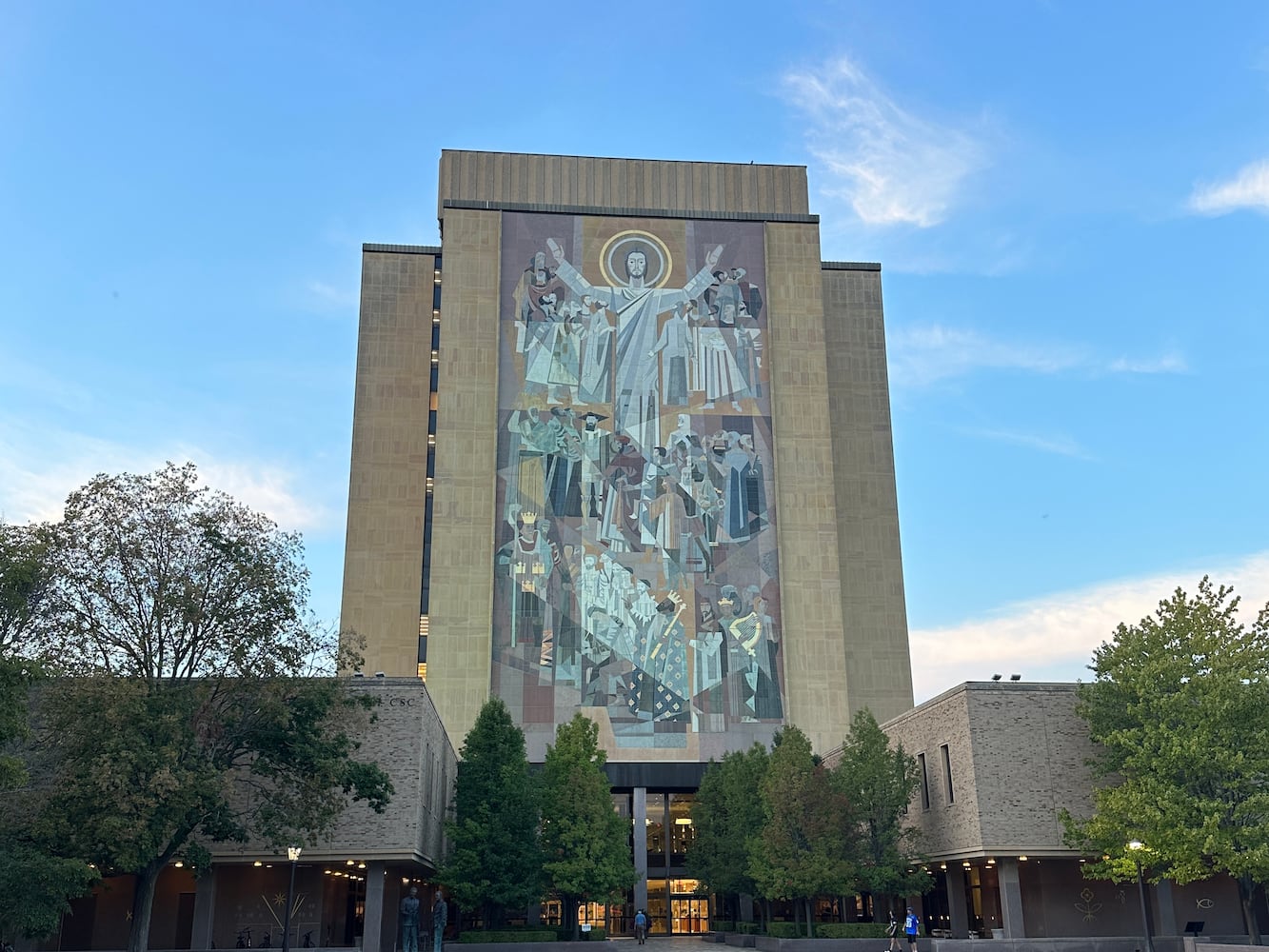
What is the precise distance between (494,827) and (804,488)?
38.2 metres

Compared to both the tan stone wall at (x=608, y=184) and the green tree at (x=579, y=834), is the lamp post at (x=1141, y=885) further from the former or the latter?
the tan stone wall at (x=608, y=184)

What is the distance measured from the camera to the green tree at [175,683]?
104ft

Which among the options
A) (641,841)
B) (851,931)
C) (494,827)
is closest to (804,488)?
(641,841)

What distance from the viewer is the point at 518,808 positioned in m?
46.8

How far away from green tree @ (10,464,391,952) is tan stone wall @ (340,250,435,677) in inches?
1509

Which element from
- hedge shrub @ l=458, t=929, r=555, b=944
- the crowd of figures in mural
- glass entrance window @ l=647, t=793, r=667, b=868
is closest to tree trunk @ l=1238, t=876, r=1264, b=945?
hedge shrub @ l=458, t=929, r=555, b=944

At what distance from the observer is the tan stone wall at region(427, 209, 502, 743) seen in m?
71.2

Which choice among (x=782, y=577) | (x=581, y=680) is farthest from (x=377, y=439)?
(x=782, y=577)

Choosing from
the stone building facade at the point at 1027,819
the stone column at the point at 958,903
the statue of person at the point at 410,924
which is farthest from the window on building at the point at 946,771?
the statue of person at the point at 410,924

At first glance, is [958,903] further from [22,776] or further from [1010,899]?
[22,776]

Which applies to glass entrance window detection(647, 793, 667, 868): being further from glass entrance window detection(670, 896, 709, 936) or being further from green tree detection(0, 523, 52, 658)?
green tree detection(0, 523, 52, 658)

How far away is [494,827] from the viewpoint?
151 ft

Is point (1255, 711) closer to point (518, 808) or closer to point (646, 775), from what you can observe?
point (518, 808)

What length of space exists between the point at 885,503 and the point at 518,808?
1720 inches
